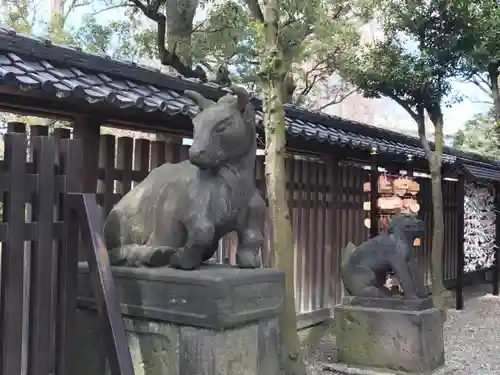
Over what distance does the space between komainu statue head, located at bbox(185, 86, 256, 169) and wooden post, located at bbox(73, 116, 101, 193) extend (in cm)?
247

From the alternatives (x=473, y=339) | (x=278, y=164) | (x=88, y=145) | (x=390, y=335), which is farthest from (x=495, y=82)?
(x=88, y=145)

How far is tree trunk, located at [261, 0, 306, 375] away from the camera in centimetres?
598

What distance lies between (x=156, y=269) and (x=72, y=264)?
0.52 meters

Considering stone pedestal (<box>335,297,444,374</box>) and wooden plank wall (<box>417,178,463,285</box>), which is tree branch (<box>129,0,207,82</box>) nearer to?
wooden plank wall (<box>417,178,463,285</box>)

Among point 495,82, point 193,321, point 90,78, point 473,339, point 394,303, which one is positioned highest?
point 495,82

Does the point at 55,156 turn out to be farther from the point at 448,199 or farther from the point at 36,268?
the point at 448,199

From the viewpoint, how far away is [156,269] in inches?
136

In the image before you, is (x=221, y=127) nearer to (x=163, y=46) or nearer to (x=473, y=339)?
(x=473, y=339)

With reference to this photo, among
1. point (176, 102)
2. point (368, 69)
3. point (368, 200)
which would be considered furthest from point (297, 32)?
point (176, 102)

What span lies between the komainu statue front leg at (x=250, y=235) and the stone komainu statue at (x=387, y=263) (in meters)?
3.94

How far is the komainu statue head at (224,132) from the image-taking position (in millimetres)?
3398

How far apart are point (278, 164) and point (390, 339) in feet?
9.09

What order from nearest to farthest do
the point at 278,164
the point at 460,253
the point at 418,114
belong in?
1. the point at 278,164
2. the point at 418,114
3. the point at 460,253

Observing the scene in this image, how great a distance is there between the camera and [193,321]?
10.4 feet
